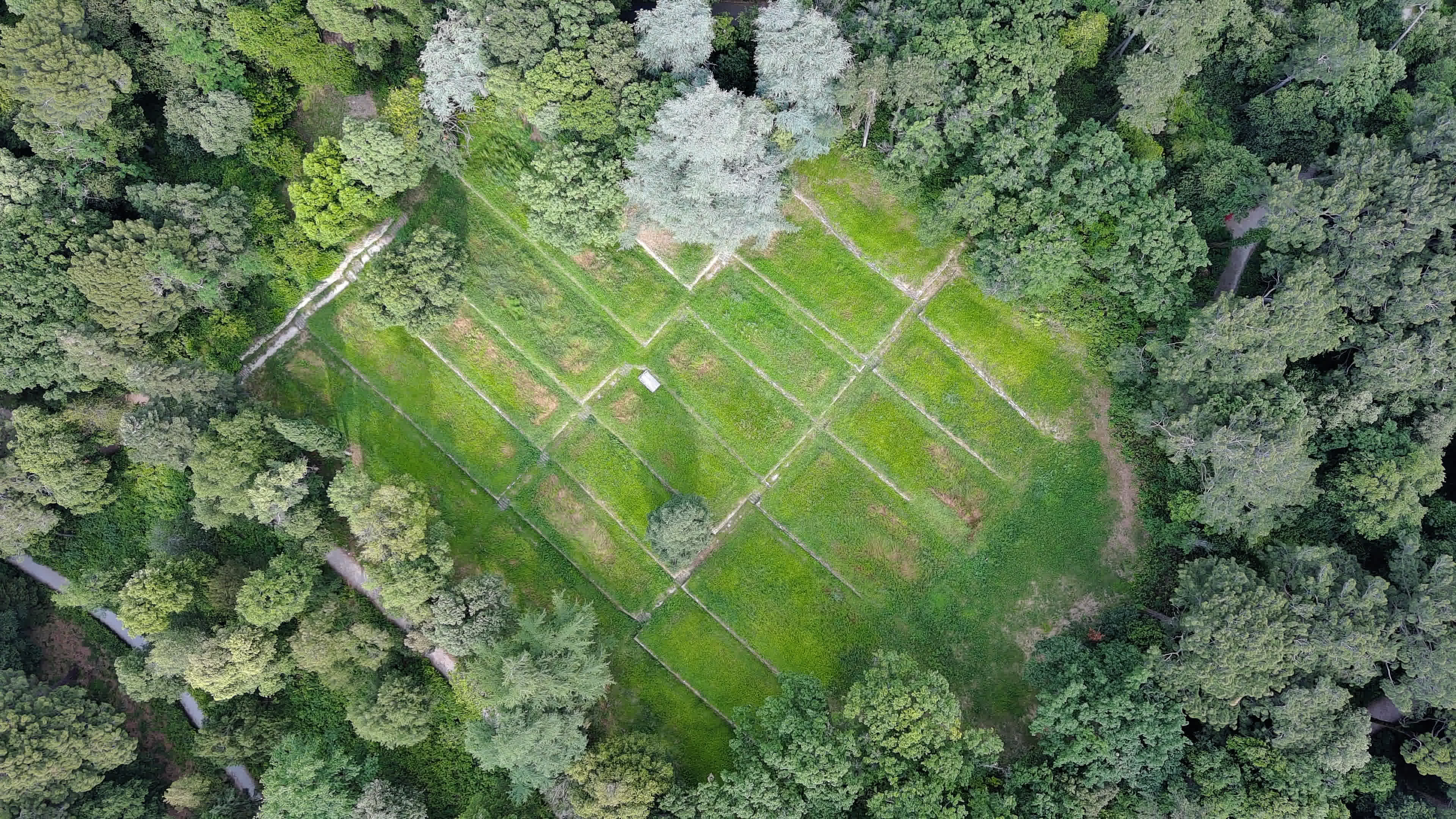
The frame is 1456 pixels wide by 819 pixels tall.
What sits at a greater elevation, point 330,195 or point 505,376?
point 330,195

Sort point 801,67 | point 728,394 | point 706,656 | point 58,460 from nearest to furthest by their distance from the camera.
Answer: point 801,67
point 58,460
point 706,656
point 728,394

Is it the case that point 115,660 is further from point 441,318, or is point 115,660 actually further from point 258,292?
point 441,318

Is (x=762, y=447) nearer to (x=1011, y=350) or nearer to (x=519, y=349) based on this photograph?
(x=1011, y=350)

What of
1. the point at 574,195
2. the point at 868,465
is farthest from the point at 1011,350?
the point at 574,195

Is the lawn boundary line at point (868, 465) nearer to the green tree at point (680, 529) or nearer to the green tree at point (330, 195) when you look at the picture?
the green tree at point (680, 529)

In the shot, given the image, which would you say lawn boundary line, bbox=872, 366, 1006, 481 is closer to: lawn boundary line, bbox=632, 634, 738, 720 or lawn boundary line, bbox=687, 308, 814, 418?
lawn boundary line, bbox=687, 308, 814, 418

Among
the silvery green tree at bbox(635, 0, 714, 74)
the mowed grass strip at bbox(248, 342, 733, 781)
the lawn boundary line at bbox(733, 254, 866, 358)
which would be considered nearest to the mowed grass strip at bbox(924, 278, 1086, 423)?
the lawn boundary line at bbox(733, 254, 866, 358)
